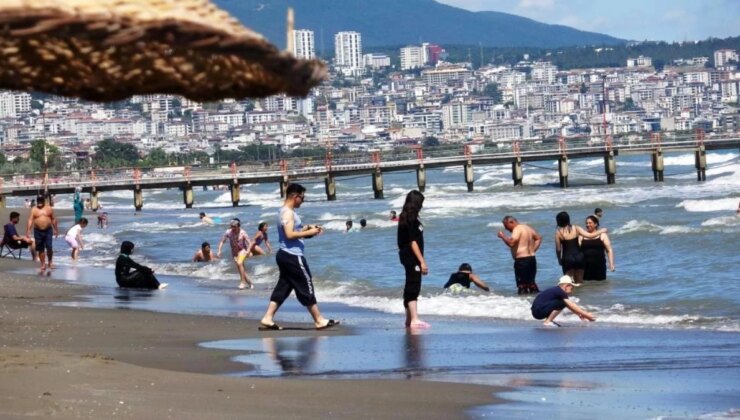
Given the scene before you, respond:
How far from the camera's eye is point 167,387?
812 centimetres

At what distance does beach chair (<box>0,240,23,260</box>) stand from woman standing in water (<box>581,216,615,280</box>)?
12962mm

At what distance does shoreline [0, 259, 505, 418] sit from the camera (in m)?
7.33

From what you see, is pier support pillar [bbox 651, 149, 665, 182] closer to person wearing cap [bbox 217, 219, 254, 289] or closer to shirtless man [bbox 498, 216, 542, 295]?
person wearing cap [bbox 217, 219, 254, 289]

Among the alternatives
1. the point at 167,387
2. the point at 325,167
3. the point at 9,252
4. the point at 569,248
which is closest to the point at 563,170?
the point at 325,167

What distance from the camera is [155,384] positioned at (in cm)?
820

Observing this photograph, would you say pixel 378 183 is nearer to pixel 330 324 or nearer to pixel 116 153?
pixel 330 324

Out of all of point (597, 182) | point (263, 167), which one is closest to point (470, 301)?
point (597, 182)

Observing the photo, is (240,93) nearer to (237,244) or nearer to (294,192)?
(294,192)

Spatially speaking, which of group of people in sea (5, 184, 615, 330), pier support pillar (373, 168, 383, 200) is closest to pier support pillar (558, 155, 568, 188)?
pier support pillar (373, 168, 383, 200)

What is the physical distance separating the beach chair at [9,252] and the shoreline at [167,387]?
50.7 ft

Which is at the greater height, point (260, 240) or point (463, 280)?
point (260, 240)

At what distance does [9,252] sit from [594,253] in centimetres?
1416

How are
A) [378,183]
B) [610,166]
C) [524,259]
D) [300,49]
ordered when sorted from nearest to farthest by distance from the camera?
1. [300,49]
2. [524,259]
3. [378,183]
4. [610,166]

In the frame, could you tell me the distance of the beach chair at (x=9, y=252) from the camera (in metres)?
26.8
